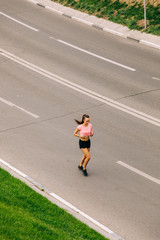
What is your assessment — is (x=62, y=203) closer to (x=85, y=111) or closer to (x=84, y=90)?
(x=85, y=111)

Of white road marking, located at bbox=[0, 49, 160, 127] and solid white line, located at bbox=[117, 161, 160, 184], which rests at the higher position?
white road marking, located at bbox=[0, 49, 160, 127]

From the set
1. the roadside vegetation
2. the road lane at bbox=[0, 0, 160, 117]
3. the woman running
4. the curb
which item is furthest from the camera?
the roadside vegetation

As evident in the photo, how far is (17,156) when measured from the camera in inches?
524

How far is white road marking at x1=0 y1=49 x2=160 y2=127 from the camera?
629 inches

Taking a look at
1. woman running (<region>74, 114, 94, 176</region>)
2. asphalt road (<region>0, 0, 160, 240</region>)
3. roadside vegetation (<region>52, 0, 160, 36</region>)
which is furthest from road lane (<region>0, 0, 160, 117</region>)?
woman running (<region>74, 114, 94, 176</region>)

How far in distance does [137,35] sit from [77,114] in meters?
9.79

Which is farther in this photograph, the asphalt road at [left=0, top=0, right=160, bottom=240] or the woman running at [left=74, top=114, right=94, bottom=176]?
the woman running at [left=74, top=114, right=94, bottom=176]

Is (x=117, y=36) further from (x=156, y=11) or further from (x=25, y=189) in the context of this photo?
(x=25, y=189)

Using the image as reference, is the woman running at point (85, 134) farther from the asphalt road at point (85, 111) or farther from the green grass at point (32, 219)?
the green grass at point (32, 219)

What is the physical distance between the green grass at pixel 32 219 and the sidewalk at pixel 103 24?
14465 mm

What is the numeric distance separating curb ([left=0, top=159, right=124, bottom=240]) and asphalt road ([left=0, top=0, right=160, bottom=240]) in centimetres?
27

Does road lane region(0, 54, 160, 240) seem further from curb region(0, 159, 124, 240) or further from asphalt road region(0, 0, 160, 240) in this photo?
curb region(0, 159, 124, 240)

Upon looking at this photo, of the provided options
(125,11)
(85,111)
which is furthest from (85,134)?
(125,11)

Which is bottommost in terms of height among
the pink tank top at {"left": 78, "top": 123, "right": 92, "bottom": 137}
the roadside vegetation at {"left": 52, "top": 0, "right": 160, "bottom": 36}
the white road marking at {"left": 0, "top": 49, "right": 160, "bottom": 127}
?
the white road marking at {"left": 0, "top": 49, "right": 160, "bottom": 127}
